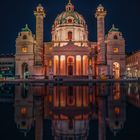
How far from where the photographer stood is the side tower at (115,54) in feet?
242

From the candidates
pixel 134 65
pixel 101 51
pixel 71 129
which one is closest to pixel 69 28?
pixel 101 51

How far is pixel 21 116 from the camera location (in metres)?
11.6

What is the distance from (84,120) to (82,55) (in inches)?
2436

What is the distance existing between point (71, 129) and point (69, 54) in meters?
62.9

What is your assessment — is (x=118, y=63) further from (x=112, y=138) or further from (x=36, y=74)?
(x=112, y=138)

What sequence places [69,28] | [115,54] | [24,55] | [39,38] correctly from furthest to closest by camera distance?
[69,28]
[115,54]
[24,55]
[39,38]

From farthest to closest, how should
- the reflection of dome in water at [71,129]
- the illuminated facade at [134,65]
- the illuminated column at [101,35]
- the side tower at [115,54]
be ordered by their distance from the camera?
the illuminated facade at [134,65]
the side tower at [115,54]
the illuminated column at [101,35]
the reflection of dome in water at [71,129]

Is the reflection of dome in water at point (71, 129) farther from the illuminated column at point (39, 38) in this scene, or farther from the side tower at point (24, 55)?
the side tower at point (24, 55)

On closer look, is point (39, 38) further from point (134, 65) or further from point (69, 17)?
point (134, 65)

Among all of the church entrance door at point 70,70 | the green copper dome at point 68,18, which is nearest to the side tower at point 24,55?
the church entrance door at point 70,70

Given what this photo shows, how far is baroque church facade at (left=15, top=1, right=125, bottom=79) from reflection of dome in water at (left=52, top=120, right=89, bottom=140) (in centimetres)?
5796

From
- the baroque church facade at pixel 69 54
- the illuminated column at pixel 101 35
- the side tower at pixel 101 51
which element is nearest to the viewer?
the side tower at pixel 101 51

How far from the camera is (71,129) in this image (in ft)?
28.1

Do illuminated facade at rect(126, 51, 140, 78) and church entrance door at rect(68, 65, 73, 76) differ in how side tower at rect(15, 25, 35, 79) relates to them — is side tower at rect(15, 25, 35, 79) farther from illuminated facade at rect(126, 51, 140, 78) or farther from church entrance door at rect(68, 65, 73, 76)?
illuminated facade at rect(126, 51, 140, 78)
